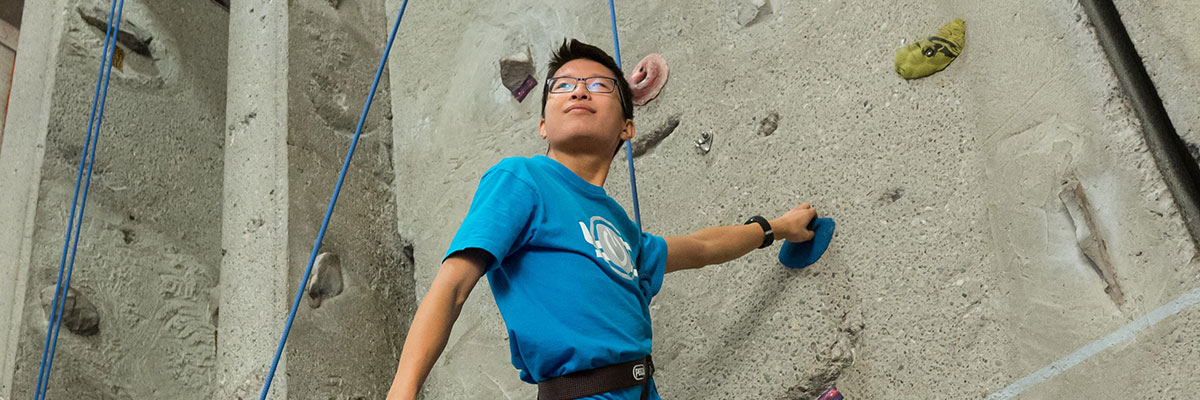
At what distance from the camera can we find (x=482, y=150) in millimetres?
1952

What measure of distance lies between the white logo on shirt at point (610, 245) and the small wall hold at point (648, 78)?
1.90ft

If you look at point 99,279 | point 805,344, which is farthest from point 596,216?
point 99,279

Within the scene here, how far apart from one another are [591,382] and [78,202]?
1370mm

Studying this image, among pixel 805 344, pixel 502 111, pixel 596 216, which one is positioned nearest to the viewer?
pixel 596 216

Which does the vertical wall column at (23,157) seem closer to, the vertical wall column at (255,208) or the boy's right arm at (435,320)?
the vertical wall column at (255,208)

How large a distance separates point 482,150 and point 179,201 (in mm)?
716

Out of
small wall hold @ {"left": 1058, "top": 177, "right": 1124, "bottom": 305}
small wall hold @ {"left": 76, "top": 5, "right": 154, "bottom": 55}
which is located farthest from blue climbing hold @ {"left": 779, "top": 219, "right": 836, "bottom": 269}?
small wall hold @ {"left": 76, "top": 5, "right": 154, "bottom": 55}

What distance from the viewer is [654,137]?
168 cm

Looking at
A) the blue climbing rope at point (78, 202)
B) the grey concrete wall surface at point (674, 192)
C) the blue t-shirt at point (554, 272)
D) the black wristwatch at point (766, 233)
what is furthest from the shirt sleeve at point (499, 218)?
the blue climbing rope at point (78, 202)

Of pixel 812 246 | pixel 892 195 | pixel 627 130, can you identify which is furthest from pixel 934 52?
pixel 627 130

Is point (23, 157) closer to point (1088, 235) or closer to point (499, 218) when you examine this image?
point (499, 218)

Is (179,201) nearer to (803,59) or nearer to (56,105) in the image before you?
(56,105)

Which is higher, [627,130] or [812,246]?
[627,130]

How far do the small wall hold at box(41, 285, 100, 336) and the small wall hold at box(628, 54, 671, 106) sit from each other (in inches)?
43.1
